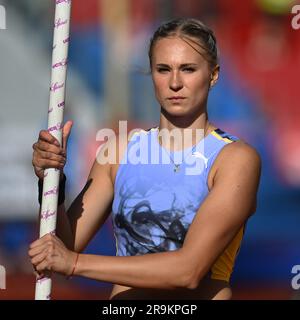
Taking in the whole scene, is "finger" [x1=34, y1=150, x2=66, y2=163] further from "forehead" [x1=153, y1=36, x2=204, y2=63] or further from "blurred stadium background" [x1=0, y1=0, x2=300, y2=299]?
"blurred stadium background" [x1=0, y1=0, x2=300, y2=299]

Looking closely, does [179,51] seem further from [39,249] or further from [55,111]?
[39,249]

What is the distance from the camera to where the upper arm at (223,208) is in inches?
127

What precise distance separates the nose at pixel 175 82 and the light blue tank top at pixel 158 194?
0.88ft

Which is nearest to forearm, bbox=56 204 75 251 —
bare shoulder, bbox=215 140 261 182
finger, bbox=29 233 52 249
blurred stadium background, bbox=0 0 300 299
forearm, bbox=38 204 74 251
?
forearm, bbox=38 204 74 251

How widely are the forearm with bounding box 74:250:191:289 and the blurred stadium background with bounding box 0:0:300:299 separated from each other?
4139 mm

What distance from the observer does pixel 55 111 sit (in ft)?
10.8

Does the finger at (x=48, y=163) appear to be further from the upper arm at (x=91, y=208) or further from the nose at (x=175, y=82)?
the nose at (x=175, y=82)

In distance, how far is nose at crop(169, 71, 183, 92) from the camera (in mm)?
3322

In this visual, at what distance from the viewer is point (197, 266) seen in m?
3.22

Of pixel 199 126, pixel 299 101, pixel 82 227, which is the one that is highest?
pixel 299 101

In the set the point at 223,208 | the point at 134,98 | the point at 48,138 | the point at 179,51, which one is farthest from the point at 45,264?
the point at 134,98

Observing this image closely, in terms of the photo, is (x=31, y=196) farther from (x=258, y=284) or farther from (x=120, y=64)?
(x=258, y=284)
